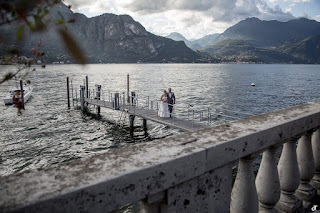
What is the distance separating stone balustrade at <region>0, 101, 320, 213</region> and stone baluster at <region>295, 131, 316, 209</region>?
115mm

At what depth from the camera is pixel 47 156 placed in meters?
18.1

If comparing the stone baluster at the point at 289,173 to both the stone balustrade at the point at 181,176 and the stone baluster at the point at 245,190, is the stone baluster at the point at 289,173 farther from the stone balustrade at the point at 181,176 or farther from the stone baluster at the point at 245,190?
the stone baluster at the point at 245,190

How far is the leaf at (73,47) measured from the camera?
93 centimetres

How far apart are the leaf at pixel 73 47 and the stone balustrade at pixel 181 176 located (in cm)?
71

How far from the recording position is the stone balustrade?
51.9 inches

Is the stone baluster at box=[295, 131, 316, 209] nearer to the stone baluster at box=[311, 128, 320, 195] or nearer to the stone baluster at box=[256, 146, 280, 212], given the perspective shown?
the stone baluster at box=[311, 128, 320, 195]

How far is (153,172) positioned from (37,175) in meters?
0.69

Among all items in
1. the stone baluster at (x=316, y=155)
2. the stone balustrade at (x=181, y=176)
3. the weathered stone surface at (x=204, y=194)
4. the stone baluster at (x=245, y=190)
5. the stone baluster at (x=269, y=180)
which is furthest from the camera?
the stone baluster at (x=316, y=155)

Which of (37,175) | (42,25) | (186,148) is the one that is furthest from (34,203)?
(186,148)

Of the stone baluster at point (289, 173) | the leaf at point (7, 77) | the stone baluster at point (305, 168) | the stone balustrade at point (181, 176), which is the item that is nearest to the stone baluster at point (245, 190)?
the stone balustrade at point (181, 176)

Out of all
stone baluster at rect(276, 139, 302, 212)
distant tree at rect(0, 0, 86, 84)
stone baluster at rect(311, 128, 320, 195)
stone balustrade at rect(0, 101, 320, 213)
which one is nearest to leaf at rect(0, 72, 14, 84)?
distant tree at rect(0, 0, 86, 84)

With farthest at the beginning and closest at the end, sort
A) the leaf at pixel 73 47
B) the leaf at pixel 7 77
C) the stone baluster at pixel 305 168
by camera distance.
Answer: the stone baluster at pixel 305 168 < the leaf at pixel 7 77 < the leaf at pixel 73 47

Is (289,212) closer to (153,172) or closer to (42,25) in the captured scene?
(153,172)

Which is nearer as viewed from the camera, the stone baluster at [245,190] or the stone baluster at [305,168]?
the stone baluster at [245,190]
